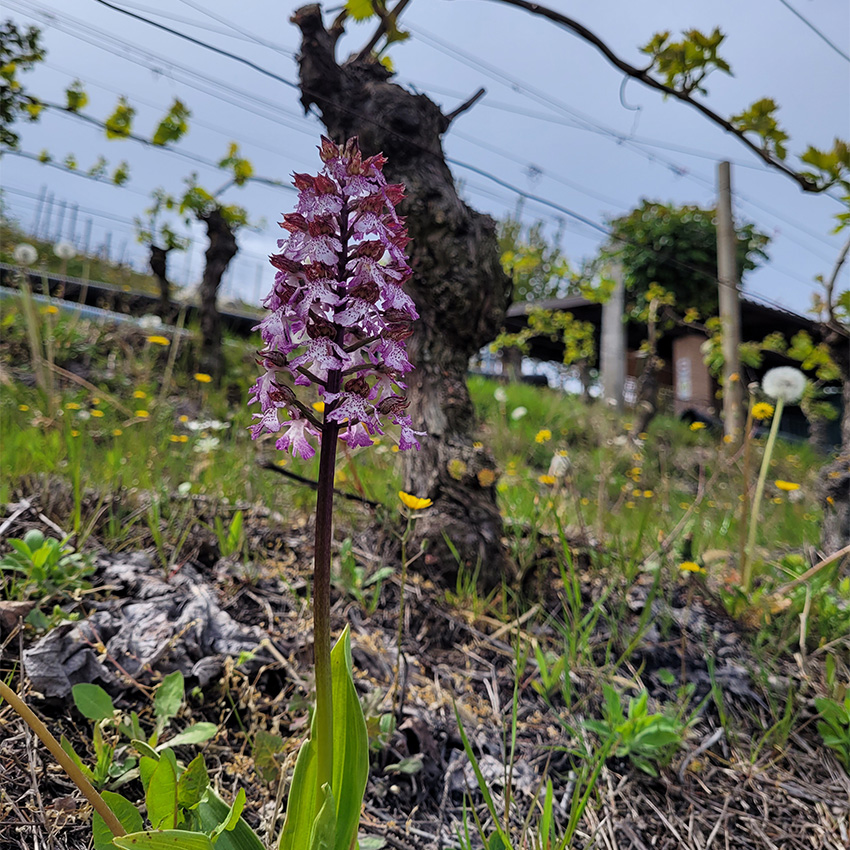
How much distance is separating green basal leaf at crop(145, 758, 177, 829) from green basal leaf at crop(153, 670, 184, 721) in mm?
276

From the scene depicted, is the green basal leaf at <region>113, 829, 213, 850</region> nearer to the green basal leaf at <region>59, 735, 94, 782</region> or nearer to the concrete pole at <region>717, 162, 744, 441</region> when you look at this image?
the green basal leaf at <region>59, 735, 94, 782</region>

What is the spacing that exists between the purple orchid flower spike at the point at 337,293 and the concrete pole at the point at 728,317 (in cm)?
457

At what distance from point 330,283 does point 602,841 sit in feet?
3.94

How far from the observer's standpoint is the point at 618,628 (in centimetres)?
184

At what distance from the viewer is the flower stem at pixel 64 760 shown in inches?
26.9

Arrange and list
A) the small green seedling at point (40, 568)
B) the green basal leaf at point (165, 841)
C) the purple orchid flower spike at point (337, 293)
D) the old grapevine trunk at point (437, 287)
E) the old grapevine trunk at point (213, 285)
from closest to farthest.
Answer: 1. the green basal leaf at point (165, 841)
2. the purple orchid flower spike at point (337, 293)
3. the small green seedling at point (40, 568)
4. the old grapevine trunk at point (437, 287)
5. the old grapevine trunk at point (213, 285)

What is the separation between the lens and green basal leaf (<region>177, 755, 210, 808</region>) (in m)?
0.85

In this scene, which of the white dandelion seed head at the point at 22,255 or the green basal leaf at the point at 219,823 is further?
the white dandelion seed head at the point at 22,255

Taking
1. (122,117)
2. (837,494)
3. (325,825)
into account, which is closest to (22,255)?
(122,117)

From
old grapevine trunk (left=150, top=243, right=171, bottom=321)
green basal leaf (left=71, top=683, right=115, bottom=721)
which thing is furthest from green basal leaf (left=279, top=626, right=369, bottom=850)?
old grapevine trunk (left=150, top=243, right=171, bottom=321)

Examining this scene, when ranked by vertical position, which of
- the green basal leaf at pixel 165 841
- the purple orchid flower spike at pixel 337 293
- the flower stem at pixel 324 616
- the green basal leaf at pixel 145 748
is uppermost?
the purple orchid flower spike at pixel 337 293

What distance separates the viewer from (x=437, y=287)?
1967 millimetres

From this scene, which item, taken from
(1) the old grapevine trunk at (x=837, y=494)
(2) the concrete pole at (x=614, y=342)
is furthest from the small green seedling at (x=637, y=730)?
(2) the concrete pole at (x=614, y=342)

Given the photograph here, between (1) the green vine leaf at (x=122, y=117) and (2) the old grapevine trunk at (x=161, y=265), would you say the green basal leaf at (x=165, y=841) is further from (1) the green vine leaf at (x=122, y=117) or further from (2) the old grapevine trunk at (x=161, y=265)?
(2) the old grapevine trunk at (x=161, y=265)
